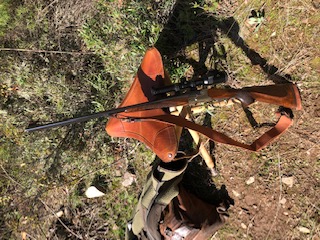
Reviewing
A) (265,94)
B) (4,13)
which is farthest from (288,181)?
(4,13)

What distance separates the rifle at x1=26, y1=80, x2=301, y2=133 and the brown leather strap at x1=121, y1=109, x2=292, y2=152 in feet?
0.34

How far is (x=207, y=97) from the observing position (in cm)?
258

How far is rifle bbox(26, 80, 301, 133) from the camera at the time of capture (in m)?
2.53

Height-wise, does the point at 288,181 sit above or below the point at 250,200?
above

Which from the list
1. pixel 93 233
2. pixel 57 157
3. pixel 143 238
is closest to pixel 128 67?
pixel 57 157

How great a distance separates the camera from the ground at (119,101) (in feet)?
10.8

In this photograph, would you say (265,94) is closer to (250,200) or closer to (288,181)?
(288,181)

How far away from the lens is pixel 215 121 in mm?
3650

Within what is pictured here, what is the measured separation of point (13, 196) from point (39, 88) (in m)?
1.47

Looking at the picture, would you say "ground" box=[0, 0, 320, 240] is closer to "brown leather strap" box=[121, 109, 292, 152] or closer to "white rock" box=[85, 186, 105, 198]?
"white rock" box=[85, 186, 105, 198]

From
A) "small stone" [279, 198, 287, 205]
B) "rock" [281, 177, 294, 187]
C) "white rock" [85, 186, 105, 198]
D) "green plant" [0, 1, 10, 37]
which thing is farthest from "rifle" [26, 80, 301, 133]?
"green plant" [0, 1, 10, 37]

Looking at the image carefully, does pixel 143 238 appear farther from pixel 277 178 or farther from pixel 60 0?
pixel 60 0

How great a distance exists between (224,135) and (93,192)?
210 cm

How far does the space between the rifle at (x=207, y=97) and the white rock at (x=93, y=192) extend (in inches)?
66.7
